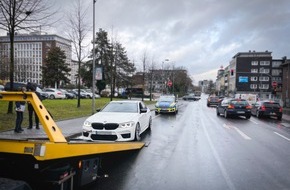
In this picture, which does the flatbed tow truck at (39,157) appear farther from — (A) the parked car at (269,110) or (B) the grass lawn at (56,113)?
(A) the parked car at (269,110)

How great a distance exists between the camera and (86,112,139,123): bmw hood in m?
8.81

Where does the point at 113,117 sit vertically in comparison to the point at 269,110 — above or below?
above

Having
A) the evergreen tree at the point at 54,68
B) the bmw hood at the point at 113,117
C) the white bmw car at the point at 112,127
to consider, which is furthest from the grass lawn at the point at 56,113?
the evergreen tree at the point at 54,68

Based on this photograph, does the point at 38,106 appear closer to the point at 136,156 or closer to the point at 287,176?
the point at 136,156

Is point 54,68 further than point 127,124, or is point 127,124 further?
point 54,68

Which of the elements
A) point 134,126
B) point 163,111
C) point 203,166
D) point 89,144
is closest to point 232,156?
point 203,166

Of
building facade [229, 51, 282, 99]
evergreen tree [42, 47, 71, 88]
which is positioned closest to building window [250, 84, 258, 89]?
building facade [229, 51, 282, 99]

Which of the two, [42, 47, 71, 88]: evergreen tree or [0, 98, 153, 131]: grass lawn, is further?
[42, 47, 71, 88]: evergreen tree

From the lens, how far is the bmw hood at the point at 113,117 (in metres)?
8.81

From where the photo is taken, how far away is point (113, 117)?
30.4 feet

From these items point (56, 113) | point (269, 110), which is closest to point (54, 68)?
point (56, 113)

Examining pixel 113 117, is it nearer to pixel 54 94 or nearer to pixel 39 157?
pixel 39 157

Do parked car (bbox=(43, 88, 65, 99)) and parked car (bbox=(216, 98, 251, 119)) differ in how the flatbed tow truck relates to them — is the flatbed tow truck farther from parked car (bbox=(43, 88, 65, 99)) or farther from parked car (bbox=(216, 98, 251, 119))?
parked car (bbox=(43, 88, 65, 99))

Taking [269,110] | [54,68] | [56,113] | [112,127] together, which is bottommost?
[56,113]
